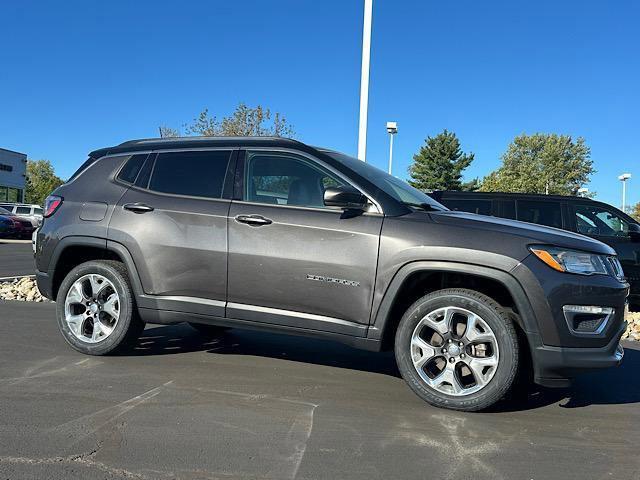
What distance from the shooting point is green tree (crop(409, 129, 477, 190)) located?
2210 inches

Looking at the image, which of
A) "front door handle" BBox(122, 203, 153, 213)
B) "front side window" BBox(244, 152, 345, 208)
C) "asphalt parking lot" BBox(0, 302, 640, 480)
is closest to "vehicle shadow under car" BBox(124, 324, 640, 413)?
"asphalt parking lot" BBox(0, 302, 640, 480)

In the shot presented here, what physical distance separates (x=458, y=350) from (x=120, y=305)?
287 centimetres

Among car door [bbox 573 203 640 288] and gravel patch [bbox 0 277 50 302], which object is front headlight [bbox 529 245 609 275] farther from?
gravel patch [bbox 0 277 50 302]

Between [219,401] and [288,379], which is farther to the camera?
[288,379]

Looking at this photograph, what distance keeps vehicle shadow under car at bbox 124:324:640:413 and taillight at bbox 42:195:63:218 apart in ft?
4.90

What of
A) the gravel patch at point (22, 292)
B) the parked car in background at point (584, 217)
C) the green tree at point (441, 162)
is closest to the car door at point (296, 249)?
the parked car in background at point (584, 217)

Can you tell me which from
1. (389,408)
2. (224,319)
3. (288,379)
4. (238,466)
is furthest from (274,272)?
(238,466)

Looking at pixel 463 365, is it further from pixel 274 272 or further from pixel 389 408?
pixel 274 272

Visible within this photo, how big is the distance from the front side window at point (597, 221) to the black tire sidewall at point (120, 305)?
23.0 ft

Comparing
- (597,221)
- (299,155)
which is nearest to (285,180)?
(299,155)

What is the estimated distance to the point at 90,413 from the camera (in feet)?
11.5

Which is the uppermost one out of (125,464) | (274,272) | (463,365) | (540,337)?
(274,272)

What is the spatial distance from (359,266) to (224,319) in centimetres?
123

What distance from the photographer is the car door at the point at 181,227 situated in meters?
4.29
